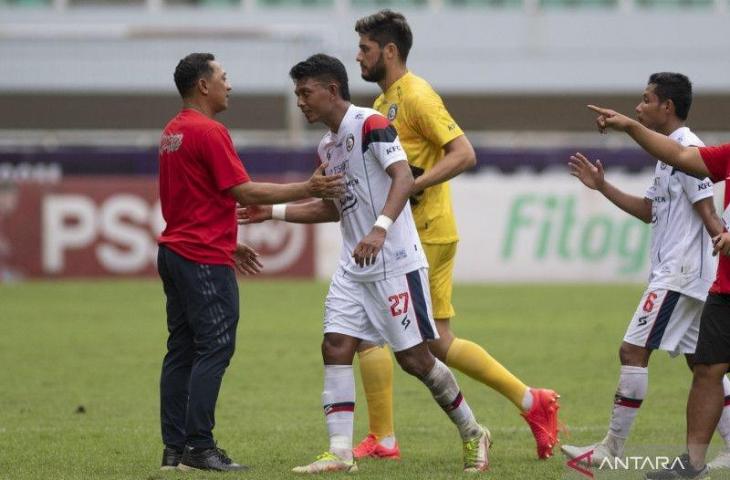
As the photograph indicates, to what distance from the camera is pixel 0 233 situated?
2406 centimetres

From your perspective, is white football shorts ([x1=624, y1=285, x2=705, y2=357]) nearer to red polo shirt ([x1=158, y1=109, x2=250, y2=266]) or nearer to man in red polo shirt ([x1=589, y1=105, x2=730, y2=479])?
man in red polo shirt ([x1=589, y1=105, x2=730, y2=479])

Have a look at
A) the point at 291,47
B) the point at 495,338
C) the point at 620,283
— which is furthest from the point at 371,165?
the point at 291,47

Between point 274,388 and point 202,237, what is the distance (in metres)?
4.37

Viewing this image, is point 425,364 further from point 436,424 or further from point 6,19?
point 6,19

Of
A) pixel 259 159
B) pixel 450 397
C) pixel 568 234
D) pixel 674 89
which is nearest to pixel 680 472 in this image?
pixel 450 397

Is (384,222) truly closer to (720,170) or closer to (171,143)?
(171,143)

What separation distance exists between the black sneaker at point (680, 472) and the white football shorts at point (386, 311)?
1360mm

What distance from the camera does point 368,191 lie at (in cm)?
749

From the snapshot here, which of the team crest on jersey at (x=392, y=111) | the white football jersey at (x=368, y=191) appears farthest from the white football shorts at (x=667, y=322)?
the team crest on jersey at (x=392, y=111)

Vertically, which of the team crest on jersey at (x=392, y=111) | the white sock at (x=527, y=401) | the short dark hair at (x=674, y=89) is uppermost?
the short dark hair at (x=674, y=89)

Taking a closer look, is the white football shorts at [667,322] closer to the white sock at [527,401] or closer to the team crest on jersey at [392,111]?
the white sock at [527,401]

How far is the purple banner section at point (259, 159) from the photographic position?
25.0 m

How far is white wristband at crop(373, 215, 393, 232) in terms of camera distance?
721 cm

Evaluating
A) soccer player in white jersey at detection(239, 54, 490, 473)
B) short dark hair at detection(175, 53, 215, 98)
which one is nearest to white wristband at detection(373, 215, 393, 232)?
soccer player in white jersey at detection(239, 54, 490, 473)
